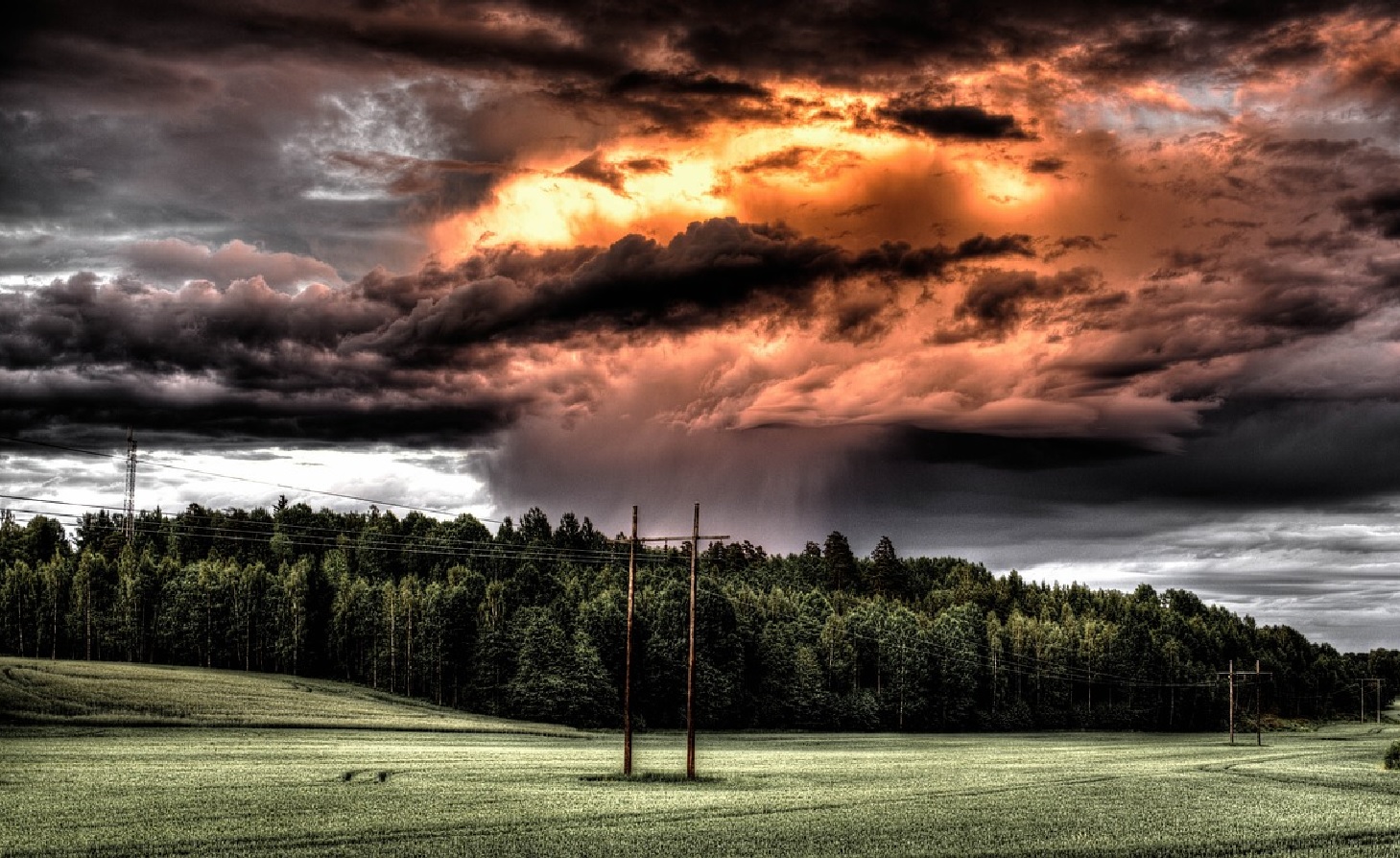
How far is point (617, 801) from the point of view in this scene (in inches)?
1913

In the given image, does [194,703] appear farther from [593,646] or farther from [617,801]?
[617,801]

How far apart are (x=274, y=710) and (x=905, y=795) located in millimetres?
67783

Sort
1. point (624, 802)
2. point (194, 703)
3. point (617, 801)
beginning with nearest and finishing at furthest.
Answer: point (624, 802) < point (617, 801) < point (194, 703)

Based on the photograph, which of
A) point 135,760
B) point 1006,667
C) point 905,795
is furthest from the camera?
point 1006,667

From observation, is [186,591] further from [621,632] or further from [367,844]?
[367,844]

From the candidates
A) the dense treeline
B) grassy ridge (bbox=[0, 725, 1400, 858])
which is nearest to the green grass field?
grassy ridge (bbox=[0, 725, 1400, 858])

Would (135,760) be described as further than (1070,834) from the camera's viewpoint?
Yes

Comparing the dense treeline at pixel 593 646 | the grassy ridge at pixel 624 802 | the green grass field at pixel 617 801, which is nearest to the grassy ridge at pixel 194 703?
the green grass field at pixel 617 801

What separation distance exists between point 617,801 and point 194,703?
220 feet

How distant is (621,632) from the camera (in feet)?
497

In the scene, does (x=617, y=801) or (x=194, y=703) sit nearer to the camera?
(x=617, y=801)

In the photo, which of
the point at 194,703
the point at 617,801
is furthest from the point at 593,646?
the point at 617,801

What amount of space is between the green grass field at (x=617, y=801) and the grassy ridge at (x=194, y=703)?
6217 mm

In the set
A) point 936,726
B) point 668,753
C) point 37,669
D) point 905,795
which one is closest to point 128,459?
point 37,669
